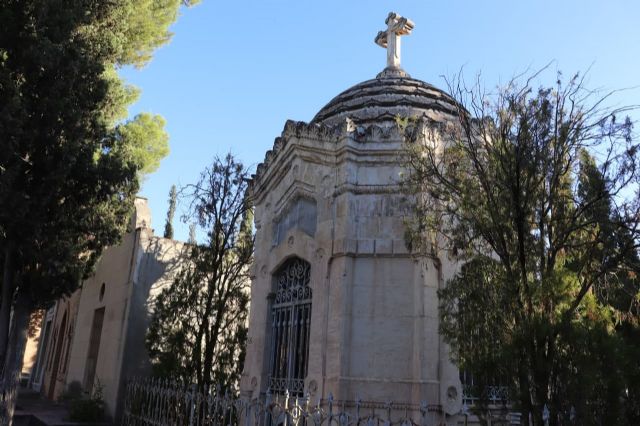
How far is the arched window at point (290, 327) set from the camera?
809cm

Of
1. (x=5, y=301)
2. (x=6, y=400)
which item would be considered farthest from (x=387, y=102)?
(x=6, y=400)

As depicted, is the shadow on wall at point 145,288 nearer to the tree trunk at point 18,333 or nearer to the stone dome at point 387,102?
the tree trunk at point 18,333

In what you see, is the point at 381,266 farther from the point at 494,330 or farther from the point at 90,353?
→ the point at 90,353

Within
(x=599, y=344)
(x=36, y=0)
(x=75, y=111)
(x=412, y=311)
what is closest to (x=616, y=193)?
(x=599, y=344)

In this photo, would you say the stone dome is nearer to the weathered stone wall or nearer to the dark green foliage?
the weathered stone wall

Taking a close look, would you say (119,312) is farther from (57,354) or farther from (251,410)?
(57,354)

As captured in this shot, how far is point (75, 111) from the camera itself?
9039 mm

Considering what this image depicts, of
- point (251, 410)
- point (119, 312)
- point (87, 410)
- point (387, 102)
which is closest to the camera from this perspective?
point (251, 410)

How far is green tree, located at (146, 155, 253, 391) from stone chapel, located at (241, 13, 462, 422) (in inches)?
57.7

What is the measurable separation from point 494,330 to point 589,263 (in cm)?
106

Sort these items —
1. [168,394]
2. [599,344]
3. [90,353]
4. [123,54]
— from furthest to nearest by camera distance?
1. [90,353]
2. [123,54]
3. [168,394]
4. [599,344]

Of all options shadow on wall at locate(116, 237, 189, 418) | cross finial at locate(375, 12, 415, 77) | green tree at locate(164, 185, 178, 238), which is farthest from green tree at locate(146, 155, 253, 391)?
green tree at locate(164, 185, 178, 238)

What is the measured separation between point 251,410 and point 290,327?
2063 millimetres

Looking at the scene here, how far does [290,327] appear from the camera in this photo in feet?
27.9
